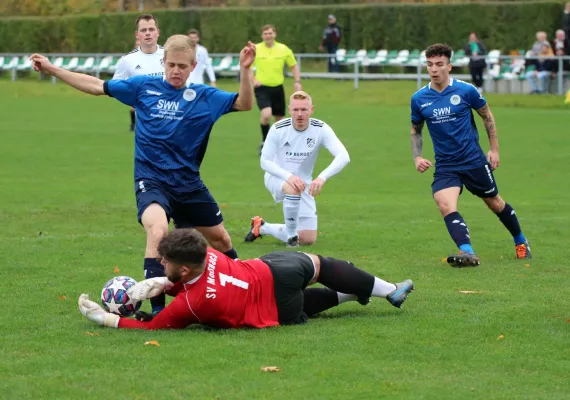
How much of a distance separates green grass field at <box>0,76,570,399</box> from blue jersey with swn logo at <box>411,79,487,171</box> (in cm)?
105

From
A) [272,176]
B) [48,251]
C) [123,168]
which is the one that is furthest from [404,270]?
[123,168]

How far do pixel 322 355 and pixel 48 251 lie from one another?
529 centimetres

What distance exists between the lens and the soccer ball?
25.0 ft

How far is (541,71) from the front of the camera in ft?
110

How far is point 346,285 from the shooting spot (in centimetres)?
786

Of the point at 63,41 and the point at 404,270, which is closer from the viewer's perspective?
the point at 404,270

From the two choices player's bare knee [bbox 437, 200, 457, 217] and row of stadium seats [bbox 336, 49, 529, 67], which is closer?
player's bare knee [bbox 437, 200, 457, 217]

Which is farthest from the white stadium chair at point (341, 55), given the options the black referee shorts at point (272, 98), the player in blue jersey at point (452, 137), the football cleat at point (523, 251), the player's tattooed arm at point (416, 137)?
the football cleat at point (523, 251)

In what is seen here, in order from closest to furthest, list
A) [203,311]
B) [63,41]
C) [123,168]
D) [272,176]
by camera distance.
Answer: [203,311] < [272,176] < [123,168] < [63,41]

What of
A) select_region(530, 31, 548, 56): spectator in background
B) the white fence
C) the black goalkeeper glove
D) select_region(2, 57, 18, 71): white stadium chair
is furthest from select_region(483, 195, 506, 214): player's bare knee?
select_region(2, 57, 18, 71): white stadium chair

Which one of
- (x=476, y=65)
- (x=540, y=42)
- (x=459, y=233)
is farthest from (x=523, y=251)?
(x=540, y=42)

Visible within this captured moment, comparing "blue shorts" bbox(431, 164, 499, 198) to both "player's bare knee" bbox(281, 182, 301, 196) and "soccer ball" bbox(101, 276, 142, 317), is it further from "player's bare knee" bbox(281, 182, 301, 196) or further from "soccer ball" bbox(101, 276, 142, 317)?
"soccer ball" bbox(101, 276, 142, 317)

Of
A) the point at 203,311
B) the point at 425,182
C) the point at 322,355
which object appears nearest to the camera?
the point at 322,355

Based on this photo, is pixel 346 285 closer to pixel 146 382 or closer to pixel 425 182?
pixel 146 382
